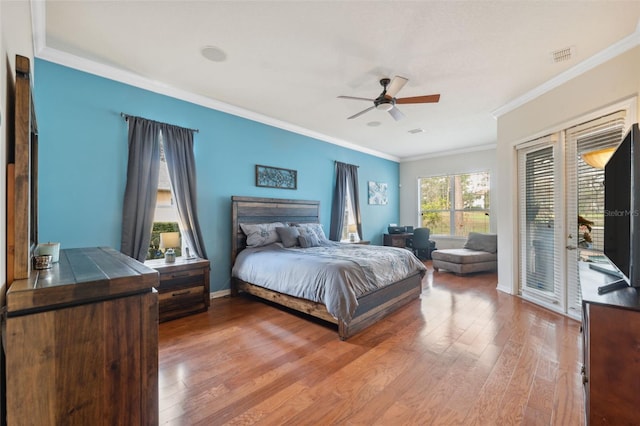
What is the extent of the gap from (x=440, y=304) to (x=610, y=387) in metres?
2.39

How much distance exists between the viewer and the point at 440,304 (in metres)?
3.66

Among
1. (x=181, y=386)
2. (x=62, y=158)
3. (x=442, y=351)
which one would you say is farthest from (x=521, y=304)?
(x=62, y=158)

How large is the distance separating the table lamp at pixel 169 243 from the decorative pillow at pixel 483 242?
18.5ft

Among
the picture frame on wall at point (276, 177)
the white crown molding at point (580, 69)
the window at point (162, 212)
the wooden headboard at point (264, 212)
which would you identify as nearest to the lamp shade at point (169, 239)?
the window at point (162, 212)

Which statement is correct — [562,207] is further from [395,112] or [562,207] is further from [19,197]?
[19,197]

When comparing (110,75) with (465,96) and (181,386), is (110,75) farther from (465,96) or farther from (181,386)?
(465,96)

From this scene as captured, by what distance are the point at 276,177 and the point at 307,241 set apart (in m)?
1.28

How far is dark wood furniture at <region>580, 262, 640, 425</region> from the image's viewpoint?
4.13ft

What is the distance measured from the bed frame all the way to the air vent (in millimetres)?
2814

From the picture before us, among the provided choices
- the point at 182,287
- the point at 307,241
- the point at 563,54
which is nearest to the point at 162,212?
the point at 182,287

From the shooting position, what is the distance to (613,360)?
1.30 metres

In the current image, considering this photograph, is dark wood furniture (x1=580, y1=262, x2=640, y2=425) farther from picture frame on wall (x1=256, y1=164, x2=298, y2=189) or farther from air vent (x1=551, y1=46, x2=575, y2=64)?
picture frame on wall (x1=256, y1=164, x2=298, y2=189)

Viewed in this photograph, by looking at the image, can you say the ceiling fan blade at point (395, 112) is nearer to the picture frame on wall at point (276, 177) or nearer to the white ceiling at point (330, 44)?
the white ceiling at point (330, 44)

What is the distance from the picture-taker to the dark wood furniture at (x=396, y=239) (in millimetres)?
6840
